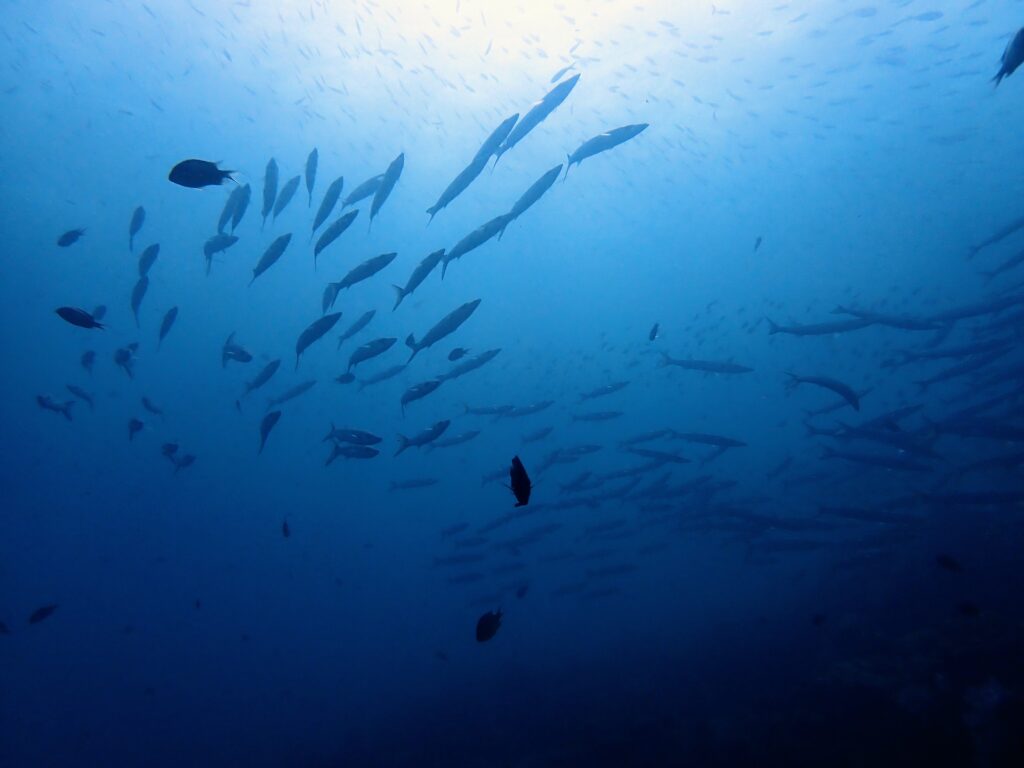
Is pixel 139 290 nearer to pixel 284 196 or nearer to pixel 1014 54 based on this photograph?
pixel 284 196

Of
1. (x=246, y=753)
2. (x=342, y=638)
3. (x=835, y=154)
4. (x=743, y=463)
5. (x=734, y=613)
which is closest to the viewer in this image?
(x=734, y=613)

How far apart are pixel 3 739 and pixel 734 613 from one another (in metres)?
47.1

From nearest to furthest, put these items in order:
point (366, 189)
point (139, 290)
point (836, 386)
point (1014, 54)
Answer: point (1014, 54)
point (366, 189)
point (139, 290)
point (836, 386)

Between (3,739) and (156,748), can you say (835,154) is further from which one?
(3,739)

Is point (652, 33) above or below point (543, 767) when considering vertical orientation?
above

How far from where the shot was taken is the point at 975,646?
846 centimetres

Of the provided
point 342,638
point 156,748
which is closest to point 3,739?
point 156,748

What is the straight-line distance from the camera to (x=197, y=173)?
5.08 m

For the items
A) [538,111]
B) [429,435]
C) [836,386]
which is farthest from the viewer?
[836,386]

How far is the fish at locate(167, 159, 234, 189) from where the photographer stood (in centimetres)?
503

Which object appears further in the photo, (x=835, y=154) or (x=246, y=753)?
(x=835, y=154)

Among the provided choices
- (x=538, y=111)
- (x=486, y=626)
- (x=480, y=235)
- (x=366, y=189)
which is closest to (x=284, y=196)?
(x=366, y=189)

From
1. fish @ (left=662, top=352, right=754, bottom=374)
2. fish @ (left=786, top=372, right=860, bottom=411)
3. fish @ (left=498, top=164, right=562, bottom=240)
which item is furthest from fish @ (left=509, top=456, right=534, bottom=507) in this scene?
fish @ (left=662, top=352, right=754, bottom=374)

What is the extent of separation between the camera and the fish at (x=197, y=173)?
16.5 feet
